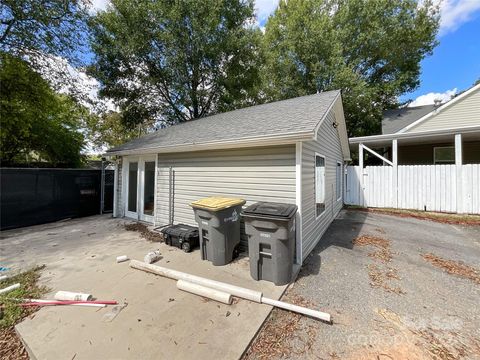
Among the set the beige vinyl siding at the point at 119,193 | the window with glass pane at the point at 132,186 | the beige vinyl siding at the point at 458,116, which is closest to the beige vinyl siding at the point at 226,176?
the window with glass pane at the point at 132,186

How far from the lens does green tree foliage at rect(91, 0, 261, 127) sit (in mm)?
11648

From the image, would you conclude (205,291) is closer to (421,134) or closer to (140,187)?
(140,187)

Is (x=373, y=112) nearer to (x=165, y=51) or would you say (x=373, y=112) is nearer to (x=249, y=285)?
(x=165, y=51)

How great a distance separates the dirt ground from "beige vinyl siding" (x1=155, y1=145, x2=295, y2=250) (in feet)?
5.39

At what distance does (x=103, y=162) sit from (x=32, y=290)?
671cm

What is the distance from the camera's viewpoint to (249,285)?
10.9 ft

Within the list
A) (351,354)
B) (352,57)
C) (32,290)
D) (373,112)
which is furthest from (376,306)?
(352,57)

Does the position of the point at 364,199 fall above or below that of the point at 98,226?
above

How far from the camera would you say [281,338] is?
2369mm

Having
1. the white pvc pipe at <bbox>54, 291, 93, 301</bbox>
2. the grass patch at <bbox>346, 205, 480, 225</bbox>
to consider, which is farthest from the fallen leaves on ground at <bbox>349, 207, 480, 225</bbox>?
the white pvc pipe at <bbox>54, 291, 93, 301</bbox>

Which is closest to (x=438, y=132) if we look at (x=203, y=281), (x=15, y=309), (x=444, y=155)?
(x=444, y=155)

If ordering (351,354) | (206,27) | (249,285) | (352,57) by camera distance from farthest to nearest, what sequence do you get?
(352,57)
(206,27)
(249,285)
(351,354)

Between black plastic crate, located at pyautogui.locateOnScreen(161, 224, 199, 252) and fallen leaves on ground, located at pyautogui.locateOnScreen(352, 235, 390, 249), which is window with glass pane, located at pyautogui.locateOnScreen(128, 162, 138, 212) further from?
fallen leaves on ground, located at pyautogui.locateOnScreen(352, 235, 390, 249)

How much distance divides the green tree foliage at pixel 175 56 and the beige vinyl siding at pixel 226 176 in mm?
9224
